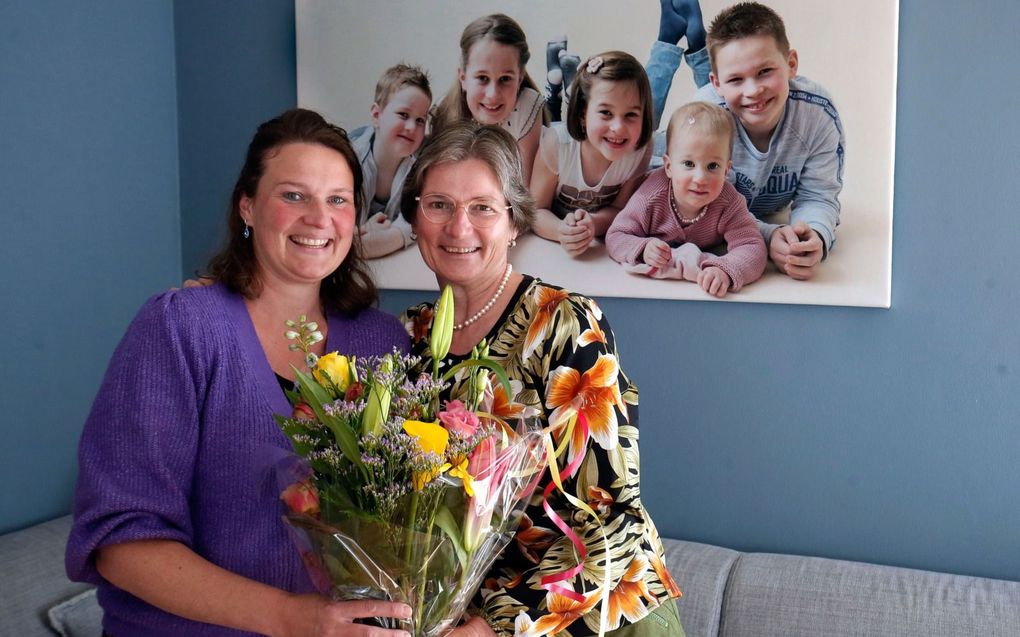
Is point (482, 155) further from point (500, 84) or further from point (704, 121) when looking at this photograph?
point (500, 84)

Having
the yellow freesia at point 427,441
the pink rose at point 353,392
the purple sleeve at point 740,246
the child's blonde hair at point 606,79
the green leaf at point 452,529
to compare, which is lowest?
the green leaf at point 452,529

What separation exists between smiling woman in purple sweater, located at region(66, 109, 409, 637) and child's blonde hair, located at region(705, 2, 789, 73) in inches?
44.5

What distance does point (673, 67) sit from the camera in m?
2.31

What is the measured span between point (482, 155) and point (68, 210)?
5.44 ft

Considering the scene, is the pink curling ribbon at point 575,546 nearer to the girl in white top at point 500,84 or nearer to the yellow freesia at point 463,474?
the yellow freesia at point 463,474

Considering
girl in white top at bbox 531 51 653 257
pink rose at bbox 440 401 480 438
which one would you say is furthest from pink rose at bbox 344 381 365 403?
girl in white top at bbox 531 51 653 257

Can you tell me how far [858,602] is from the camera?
202cm

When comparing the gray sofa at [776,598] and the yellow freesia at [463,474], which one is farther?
the gray sofa at [776,598]

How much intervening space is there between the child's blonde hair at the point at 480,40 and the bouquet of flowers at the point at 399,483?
1.53 metres

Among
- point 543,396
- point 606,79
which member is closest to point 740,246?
point 606,79

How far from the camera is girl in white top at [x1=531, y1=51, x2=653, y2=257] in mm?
2369

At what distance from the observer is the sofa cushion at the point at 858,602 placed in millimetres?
1941

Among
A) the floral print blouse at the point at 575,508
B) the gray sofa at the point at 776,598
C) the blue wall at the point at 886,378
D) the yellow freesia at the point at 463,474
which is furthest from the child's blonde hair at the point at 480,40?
the yellow freesia at the point at 463,474

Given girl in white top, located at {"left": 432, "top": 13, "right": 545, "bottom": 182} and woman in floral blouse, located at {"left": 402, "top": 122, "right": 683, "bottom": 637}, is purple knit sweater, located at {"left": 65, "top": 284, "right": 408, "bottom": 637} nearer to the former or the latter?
woman in floral blouse, located at {"left": 402, "top": 122, "right": 683, "bottom": 637}
